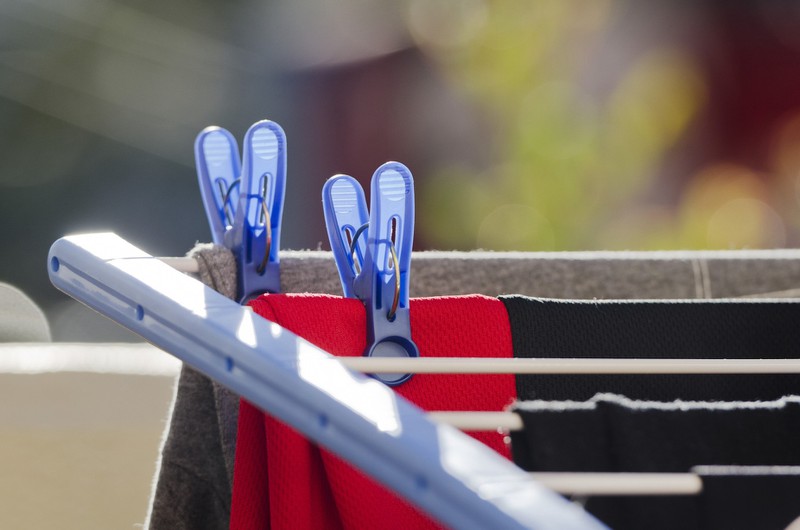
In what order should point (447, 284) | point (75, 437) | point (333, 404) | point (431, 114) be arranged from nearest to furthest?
point (333, 404) < point (447, 284) < point (75, 437) < point (431, 114)

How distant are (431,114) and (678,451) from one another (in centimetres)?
339

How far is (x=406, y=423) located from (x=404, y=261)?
0.60 ft

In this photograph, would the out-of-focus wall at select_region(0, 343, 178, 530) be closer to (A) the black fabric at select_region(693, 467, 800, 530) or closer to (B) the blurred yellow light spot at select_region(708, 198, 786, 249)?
(A) the black fabric at select_region(693, 467, 800, 530)

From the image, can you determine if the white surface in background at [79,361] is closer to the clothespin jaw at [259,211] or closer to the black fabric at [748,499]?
the clothespin jaw at [259,211]

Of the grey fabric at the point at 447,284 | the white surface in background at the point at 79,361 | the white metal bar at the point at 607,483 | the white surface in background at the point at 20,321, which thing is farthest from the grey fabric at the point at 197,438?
the white surface in background at the point at 20,321

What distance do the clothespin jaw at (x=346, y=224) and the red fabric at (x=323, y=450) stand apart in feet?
0.09

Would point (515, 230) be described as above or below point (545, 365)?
above

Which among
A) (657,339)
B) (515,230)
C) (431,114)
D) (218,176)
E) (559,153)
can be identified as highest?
(431,114)

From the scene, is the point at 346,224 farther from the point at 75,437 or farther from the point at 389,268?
the point at 75,437

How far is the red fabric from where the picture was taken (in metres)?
0.37

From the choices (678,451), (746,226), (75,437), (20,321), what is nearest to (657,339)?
(678,451)

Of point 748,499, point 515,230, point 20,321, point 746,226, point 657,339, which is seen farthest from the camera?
point 746,226

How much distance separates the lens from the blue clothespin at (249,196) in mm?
462

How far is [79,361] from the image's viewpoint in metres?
1.07
